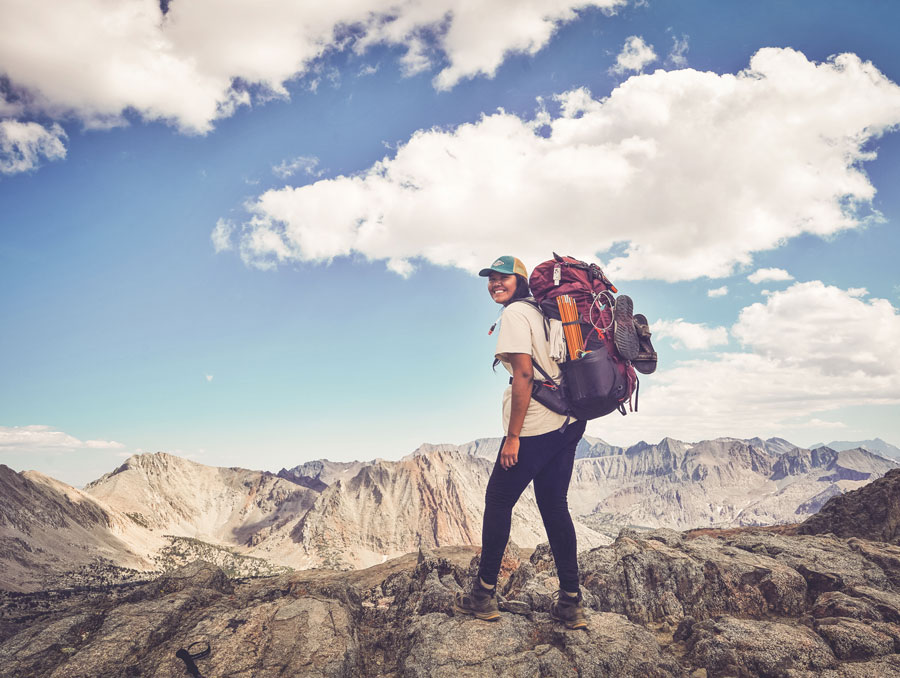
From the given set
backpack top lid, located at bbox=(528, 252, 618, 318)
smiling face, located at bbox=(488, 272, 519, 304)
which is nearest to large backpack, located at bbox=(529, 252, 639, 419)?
backpack top lid, located at bbox=(528, 252, 618, 318)

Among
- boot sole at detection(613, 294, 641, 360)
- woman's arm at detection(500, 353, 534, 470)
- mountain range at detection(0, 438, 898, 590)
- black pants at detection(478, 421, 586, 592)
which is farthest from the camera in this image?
mountain range at detection(0, 438, 898, 590)

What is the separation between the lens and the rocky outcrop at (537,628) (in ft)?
15.6

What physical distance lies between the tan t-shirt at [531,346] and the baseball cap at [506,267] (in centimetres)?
54

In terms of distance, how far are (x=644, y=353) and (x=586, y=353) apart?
1055 mm

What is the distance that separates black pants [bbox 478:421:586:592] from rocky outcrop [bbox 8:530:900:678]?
777 mm

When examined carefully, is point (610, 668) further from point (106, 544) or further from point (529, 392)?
point (106, 544)

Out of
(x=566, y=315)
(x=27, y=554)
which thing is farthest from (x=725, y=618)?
(x=27, y=554)

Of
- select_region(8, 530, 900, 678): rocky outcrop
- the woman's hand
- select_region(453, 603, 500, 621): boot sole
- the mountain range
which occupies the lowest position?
the mountain range

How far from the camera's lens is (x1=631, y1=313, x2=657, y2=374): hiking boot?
18.0 ft

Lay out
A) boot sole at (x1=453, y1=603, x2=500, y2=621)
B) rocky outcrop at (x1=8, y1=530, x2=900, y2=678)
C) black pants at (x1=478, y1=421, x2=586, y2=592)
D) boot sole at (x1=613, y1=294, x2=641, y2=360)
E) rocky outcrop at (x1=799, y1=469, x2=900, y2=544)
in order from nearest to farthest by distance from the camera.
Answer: rocky outcrop at (x1=8, y1=530, x2=900, y2=678) < black pants at (x1=478, y1=421, x2=586, y2=592) < boot sole at (x1=613, y1=294, x2=641, y2=360) < boot sole at (x1=453, y1=603, x2=500, y2=621) < rocky outcrop at (x1=799, y1=469, x2=900, y2=544)

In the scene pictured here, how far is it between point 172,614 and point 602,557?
7.16m

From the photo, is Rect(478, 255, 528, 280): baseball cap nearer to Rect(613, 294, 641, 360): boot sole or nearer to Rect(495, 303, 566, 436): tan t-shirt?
Rect(495, 303, 566, 436): tan t-shirt

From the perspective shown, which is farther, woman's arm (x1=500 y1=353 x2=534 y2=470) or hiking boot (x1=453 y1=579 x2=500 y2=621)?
hiking boot (x1=453 y1=579 x2=500 y2=621)

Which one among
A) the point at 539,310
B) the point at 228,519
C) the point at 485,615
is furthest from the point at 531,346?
the point at 228,519
